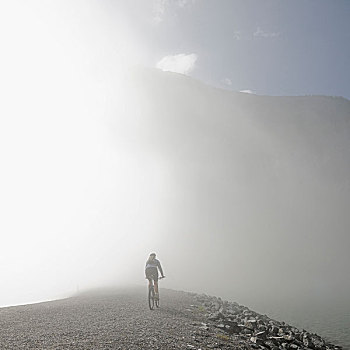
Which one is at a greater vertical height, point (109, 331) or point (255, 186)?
point (255, 186)

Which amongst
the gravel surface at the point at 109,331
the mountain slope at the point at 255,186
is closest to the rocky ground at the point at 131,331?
the gravel surface at the point at 109,331

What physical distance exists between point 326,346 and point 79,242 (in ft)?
608

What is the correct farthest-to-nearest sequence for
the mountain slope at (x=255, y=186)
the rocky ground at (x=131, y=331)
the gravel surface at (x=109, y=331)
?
1. the mountain slope at (x=255, y=186)
2. the rocky ground at (x=131, y=331)
3. the gravel surface at (x=109, y=331)

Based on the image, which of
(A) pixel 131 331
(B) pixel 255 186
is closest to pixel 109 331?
(A) pixel 131 331

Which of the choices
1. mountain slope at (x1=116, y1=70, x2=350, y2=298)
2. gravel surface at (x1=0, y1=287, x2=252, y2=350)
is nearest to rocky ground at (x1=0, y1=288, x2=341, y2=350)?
gravel surface at (x1=0, y1=287, x2=252, y2=350)

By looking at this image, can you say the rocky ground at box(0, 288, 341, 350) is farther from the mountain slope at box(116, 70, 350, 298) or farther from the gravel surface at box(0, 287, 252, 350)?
the mountain slope at box(116, 70, 350, 298)

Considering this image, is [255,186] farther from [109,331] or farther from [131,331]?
[109,331]

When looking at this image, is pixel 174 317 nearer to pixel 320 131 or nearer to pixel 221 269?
pixel 221 269

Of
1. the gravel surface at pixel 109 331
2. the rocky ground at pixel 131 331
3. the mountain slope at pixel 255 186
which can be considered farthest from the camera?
the mountain slope at pixel 255 186

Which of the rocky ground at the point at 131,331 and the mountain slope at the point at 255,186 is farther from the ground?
the mountain slope at the point at 255,186

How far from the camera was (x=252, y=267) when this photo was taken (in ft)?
371

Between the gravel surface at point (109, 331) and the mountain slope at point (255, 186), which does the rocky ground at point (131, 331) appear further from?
the mountain slope at point (255, 186)

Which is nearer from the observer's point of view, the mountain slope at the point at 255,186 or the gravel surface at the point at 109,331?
the gravel surface at the point at 109,331

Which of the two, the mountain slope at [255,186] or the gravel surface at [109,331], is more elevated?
the mountain slope at [255,186]
